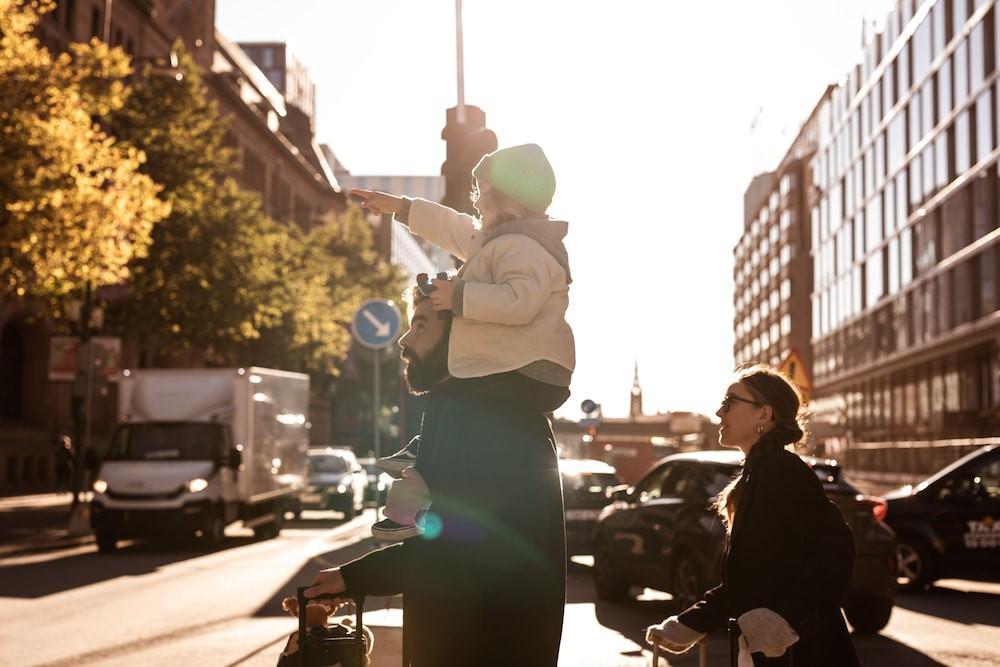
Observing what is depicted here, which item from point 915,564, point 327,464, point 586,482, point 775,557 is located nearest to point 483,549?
point 775,557

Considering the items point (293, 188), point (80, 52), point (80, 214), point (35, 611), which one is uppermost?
point (293, 188)

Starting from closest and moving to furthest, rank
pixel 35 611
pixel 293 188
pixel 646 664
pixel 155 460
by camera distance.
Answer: pixel 646 664, pixel 35 611, pixel 155 460, pixel 293 188

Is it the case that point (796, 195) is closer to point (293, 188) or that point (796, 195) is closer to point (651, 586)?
point (293, 188)

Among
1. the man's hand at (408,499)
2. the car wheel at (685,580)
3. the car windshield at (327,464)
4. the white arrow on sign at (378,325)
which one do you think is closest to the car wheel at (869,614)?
the car wheel at (685,580)

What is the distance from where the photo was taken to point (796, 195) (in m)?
103

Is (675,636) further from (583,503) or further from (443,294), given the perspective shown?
(583,503)

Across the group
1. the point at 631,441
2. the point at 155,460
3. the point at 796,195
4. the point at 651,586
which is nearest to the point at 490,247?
the point at 651,586

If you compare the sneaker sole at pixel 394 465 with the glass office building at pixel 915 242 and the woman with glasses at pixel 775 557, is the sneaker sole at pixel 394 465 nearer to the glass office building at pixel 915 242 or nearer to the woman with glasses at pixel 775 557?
the woman with glasses at pixel 775 557

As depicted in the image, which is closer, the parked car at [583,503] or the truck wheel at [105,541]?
the parked car at [583,503]

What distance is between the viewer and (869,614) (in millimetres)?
12094

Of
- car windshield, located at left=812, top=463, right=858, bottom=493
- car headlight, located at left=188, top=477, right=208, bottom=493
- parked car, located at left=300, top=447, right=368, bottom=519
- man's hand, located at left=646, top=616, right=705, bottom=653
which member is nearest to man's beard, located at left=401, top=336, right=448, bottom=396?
man's hand, located at left=646, top=616, right=705, bottom=653

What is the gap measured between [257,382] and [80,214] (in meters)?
3.94

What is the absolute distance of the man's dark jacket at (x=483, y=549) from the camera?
320 centimetres

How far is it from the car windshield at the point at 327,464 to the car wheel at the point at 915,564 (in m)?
18.4
